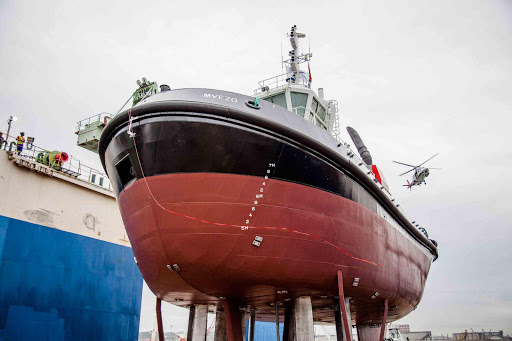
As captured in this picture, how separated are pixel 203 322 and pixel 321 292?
377 centimetres

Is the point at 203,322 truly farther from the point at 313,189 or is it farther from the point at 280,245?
the point at 313,189

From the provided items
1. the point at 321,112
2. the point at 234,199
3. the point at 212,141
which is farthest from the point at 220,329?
the point at 321,112

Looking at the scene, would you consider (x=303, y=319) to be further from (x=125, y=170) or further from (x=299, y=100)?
(x=299, y=100)

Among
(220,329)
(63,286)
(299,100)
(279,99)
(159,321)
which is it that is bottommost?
(220,329)

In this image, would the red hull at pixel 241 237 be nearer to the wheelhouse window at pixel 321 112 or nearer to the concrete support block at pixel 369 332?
the wheelhouse window at pixel 321 112

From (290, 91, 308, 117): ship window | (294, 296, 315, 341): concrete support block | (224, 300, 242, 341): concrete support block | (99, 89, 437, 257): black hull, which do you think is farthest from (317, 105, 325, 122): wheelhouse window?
(224, 300, 242, 341): concrete support block

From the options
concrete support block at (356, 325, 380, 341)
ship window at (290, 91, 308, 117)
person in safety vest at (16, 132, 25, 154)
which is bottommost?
concrete support block at (356, 325, 380, 341)

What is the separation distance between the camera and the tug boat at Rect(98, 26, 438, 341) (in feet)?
21.6

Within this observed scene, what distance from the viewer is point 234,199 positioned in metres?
6.61

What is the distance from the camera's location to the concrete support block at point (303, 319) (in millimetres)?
7924

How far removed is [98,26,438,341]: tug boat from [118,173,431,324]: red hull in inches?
0.8

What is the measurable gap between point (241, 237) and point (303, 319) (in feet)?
9.64

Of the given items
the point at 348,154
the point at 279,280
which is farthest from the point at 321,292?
the point at 348,154

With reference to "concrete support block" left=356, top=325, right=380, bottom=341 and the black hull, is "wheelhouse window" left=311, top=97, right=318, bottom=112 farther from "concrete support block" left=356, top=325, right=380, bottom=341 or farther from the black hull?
"concrete support block" left=356, top=325, right=380, bottom=341
